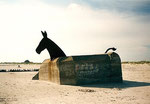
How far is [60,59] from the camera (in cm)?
1111

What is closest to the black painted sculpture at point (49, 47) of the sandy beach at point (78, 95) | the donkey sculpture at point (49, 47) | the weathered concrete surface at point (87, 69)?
the donkey sculpture at point (49, 47)

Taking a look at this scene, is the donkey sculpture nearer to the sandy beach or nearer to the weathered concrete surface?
the weathered concrete surface

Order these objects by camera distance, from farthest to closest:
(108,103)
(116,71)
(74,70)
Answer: (116,71) < (74,70) < (108,103)

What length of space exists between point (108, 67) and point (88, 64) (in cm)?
129

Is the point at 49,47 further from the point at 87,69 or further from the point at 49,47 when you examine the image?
the point at 87,69

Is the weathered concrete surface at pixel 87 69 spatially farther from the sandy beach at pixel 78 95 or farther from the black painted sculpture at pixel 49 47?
the black painted sculpture at pixel 49 47

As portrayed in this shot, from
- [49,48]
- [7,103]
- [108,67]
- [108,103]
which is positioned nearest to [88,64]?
[108,67]

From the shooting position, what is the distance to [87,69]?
35.4 feet

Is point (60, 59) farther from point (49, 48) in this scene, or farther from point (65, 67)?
point (49, 48)

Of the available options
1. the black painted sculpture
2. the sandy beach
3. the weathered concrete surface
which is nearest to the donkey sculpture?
the black painted sculpture

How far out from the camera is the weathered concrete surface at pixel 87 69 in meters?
10.6

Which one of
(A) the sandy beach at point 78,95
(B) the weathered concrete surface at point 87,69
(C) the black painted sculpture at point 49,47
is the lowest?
(A) the sandy beach at point 78,95

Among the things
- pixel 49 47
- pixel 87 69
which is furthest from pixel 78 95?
pixel 49 47

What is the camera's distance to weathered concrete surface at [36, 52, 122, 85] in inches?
418
